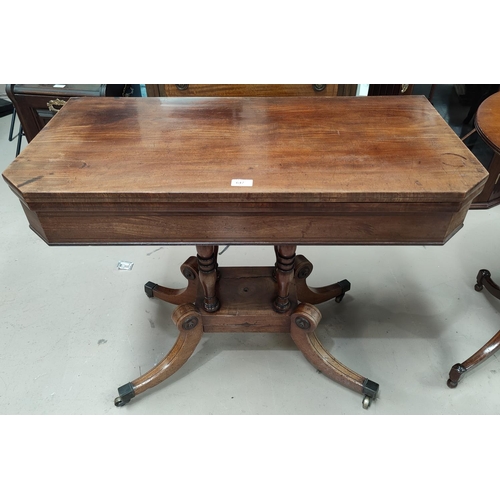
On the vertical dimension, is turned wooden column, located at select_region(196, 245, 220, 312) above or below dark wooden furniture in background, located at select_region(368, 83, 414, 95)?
below

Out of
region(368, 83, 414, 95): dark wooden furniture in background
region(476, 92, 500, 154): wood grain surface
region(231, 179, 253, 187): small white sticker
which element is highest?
region(476, 92, 500, 154): wood grain surface

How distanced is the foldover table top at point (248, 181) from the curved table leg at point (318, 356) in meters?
0.39

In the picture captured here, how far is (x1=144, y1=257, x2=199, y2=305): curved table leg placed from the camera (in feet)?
4.98

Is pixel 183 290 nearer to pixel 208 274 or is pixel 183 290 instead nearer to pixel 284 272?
pixel 208 274

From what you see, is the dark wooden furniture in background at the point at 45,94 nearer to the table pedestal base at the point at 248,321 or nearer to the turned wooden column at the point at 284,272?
the table pedestal base at the point at 248,321

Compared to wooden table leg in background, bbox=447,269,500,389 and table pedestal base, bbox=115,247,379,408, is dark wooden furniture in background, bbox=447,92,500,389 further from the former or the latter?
table pedestal base, bbox=115,247,379,408

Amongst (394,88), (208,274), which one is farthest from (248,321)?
(394,88)

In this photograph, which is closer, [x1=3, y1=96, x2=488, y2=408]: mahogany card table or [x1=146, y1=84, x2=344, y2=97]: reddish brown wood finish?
[x1=3, y1=96, x2=488, y2=408]: mahogany card table

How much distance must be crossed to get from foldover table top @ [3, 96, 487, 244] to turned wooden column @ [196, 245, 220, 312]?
0.22 m

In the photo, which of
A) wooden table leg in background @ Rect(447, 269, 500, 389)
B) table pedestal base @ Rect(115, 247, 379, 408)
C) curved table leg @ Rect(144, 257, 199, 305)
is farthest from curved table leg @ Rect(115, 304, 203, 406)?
wooden table leg in background @ Rect(447, 269, 500, 389)

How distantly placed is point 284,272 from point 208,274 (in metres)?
0.23

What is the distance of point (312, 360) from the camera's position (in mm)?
1402

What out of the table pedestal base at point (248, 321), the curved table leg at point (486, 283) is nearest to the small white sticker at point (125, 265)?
the table pedestal base at point (248, 321)

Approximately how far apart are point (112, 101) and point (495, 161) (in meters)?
1.69
